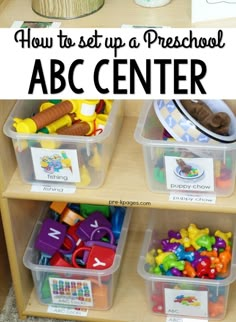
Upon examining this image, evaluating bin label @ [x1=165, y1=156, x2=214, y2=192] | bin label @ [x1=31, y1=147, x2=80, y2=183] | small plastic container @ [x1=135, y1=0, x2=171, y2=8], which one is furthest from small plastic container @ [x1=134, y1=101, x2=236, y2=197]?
small plastic container @ [x1=135, y1=0, x2=171, y2=8]

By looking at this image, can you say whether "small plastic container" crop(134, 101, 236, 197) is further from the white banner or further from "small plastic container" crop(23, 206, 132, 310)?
"small plastic container" crop(23, 206, 132, 310)

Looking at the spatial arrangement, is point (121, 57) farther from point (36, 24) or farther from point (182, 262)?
point (182, 262)

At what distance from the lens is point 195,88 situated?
1.32 meters

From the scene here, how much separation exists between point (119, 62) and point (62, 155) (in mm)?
209

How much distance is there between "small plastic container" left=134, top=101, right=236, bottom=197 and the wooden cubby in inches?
1.1

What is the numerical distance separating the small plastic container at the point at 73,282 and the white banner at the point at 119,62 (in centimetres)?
37

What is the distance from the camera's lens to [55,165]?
1354 millimetres

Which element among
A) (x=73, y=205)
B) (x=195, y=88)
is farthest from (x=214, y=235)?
(x=195, y=88)

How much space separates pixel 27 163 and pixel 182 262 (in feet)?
1.31

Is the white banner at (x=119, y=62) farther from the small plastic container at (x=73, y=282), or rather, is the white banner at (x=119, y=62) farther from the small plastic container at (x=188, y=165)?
the small plastic container at (x=73, y=282)

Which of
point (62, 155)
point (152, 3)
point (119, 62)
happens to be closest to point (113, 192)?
point (62, 155)

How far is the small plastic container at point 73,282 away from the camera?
4.88 ft

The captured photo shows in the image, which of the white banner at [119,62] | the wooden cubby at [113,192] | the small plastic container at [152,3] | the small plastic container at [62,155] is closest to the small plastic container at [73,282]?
the wooden cubby at [113,192]

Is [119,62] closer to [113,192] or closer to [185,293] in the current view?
[113,192]
